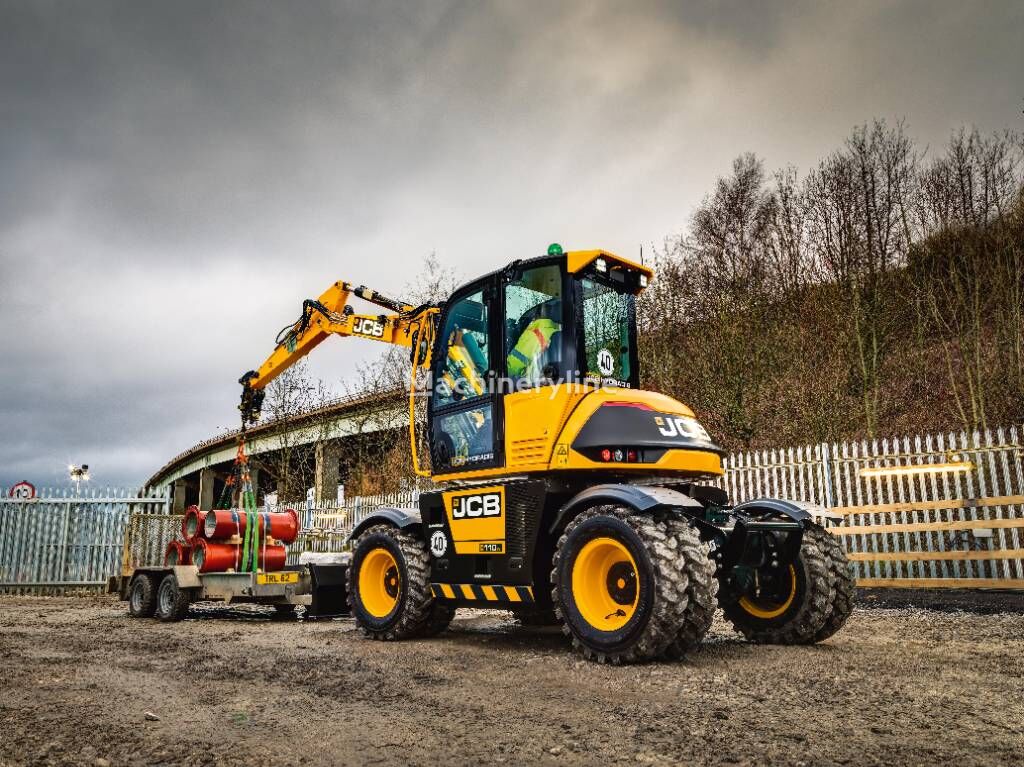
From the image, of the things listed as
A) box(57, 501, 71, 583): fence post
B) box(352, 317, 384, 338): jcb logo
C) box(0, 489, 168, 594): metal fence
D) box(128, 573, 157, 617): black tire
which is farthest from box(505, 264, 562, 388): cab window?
box(57, 501, 71, 583): fence post

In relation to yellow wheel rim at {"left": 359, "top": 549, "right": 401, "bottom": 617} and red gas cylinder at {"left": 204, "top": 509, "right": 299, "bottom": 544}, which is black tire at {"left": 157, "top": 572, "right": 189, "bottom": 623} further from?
yellow wheel rim at {"left": 359, "top": 549, "right": 401, "bottom": 617}

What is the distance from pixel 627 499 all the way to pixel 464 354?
254cm

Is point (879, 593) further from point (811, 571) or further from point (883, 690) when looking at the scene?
point (883, 690)

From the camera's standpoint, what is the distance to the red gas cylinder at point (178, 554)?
10727 millimetres

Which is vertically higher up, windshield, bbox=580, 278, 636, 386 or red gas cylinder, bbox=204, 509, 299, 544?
windshield, bbox=580, 278, 636, 386

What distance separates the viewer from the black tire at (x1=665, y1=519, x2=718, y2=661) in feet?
17.3

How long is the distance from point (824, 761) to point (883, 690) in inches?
64.9

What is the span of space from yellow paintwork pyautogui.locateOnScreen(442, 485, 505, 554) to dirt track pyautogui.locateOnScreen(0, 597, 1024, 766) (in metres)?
0.88

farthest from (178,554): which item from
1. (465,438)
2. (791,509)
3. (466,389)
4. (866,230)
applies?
(866,230)

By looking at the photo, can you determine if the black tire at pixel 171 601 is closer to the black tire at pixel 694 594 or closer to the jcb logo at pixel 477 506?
the jcb logo at pixel 477 506

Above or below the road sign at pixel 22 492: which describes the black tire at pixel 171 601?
below

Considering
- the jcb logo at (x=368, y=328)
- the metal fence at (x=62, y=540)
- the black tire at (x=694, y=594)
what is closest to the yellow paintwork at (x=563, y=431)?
the black tire at (x=694, y=594)

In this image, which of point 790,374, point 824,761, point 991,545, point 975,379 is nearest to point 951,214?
point 975,379

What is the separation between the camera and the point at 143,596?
35.1 ft
